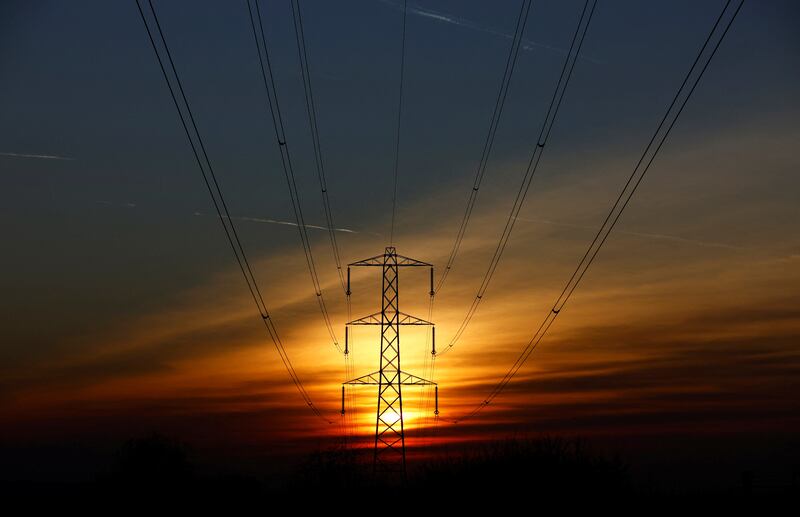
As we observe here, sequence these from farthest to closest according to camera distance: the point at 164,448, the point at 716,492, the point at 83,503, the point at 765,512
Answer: the point at 164,448 < the point at 83,503 < the point at 716,492 < the point at 765,512

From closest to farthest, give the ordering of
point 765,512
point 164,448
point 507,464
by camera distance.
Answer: point 765,512 → point 507,464 → point 164,448

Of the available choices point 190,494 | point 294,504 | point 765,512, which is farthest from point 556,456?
point 190,494

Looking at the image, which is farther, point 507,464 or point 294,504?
point 294,504

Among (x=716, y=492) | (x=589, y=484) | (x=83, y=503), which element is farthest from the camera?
(x=83, y=503)

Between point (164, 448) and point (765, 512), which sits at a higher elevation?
point (164, 448)

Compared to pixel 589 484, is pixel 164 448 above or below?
above

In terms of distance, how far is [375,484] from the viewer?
49469mm

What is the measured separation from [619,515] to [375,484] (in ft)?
57.0

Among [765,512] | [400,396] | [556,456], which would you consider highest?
[400,396]

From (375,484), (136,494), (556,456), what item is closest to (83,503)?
(136,494)

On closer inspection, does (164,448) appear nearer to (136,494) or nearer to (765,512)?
(136,494)

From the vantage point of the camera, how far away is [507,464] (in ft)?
130

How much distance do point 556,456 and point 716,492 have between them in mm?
9087

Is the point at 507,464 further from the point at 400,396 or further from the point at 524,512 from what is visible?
the point at 400,396
